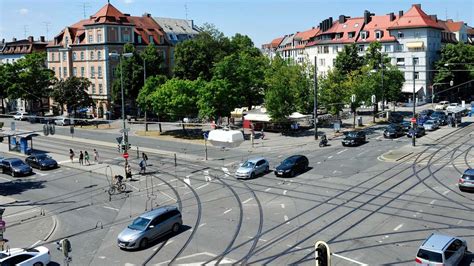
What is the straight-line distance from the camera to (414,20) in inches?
3861

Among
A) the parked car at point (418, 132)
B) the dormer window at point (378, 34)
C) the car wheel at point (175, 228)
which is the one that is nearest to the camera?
the car wheel at point (175, 228)

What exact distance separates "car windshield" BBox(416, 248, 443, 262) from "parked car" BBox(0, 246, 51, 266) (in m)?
15.8

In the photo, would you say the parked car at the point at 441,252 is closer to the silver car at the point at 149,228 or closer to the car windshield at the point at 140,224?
the silver car at the point at 149,228

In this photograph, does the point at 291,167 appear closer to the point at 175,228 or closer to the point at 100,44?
the point at 175,228

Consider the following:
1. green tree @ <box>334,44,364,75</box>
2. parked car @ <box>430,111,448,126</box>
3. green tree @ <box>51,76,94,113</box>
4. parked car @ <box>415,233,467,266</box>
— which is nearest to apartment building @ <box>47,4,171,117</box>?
green tree @ <box>51,76,94,113</box>

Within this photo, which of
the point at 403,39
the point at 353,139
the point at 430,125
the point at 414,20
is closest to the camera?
the point at 353,139

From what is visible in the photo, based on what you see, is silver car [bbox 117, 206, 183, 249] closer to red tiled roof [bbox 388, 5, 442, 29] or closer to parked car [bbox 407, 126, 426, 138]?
parked car [bbox 407, 126, 426, 138]

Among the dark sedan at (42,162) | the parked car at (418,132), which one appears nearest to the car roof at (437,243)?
the dark sedan at (42,162)

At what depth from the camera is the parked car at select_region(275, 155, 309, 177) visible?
133 ft

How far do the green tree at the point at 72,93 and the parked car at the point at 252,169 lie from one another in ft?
159

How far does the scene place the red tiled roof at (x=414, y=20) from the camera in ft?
318

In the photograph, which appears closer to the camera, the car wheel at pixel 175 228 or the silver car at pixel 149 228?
the silver car at pixel 149 228

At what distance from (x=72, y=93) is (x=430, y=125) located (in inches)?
2079

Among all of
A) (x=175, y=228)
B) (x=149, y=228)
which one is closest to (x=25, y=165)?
(x=175, y=228)
